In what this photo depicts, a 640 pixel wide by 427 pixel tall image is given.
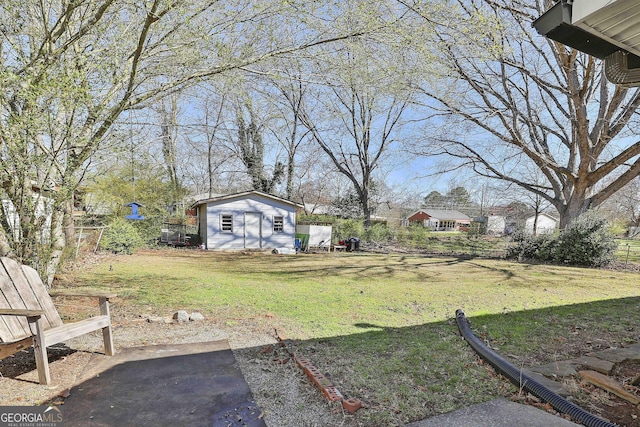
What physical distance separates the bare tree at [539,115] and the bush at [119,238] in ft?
39.5

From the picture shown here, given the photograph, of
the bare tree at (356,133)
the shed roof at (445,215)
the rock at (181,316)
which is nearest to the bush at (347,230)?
the bare tree at (356,133)

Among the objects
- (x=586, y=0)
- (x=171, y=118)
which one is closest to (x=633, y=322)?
(x=586, y=0)

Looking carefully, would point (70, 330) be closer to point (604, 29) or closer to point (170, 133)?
point (604, 29)

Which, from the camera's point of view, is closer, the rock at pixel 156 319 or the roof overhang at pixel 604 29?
the roof overhang at pixel 604 29

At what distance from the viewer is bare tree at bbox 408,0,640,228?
10.2 metres

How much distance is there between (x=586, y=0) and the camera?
160 centimetres

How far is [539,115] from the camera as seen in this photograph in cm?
1309

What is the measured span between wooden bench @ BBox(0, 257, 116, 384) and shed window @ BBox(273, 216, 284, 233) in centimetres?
1368

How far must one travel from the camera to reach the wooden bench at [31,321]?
2.46 m

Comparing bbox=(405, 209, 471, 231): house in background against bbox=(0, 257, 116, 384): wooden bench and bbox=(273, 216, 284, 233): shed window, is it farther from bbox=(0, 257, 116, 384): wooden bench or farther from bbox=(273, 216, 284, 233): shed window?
bbox=(0, 257, 116, 384): wooden bench

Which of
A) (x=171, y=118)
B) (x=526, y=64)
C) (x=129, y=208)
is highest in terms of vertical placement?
(x=526, y=64)

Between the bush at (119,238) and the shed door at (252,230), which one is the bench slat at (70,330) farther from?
the shed door at (252,230)

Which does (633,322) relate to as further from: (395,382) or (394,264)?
(394,264)

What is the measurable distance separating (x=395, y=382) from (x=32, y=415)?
8.54ft
